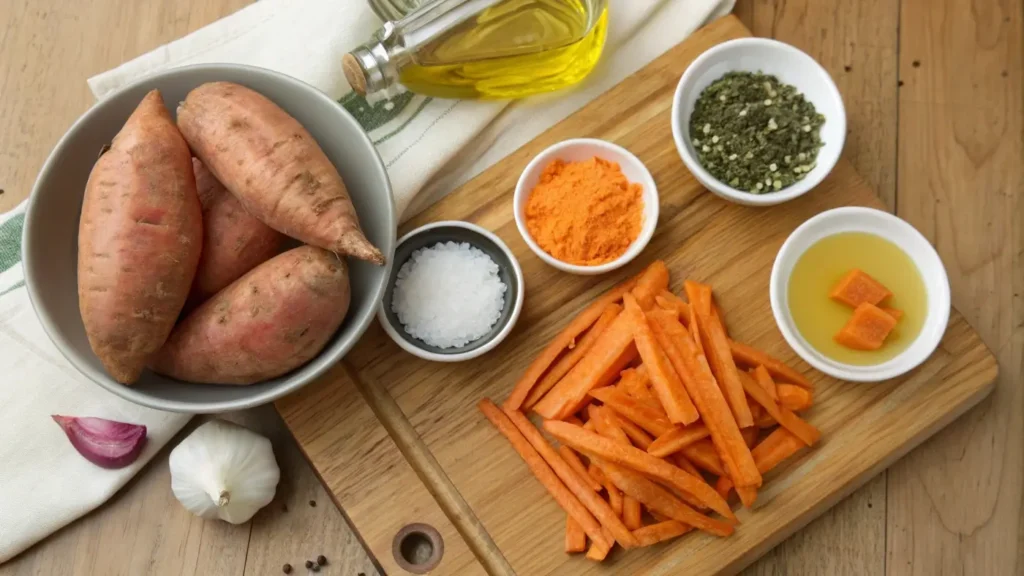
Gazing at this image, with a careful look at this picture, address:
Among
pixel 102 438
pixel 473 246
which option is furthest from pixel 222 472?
pixel 473 246

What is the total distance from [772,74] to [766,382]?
0.60 m

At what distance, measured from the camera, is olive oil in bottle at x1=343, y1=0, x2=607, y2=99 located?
4.92 ft

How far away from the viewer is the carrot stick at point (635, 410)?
1459 millimetres

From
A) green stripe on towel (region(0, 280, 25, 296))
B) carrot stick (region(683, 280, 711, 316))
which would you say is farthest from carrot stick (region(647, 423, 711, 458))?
green stripe on towel (region(0, 280, 25, 296))

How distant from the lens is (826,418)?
150 centimetres

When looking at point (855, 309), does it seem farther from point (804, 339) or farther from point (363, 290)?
point (363, 290)

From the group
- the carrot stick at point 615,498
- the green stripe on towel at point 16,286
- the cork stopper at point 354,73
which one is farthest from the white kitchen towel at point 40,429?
the carrot stick at point 615,498

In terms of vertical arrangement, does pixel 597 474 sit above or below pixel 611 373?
below

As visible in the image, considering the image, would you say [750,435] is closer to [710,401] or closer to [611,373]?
[710,401]

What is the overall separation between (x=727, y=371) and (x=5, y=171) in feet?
4.76

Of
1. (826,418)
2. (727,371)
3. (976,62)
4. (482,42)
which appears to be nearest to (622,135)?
(482,42)

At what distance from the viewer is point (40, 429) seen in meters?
1.51

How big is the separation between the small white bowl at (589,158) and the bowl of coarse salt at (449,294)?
67 mm

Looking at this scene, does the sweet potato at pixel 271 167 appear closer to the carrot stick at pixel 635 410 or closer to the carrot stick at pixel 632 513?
the carrot stick at pixel 635 410
